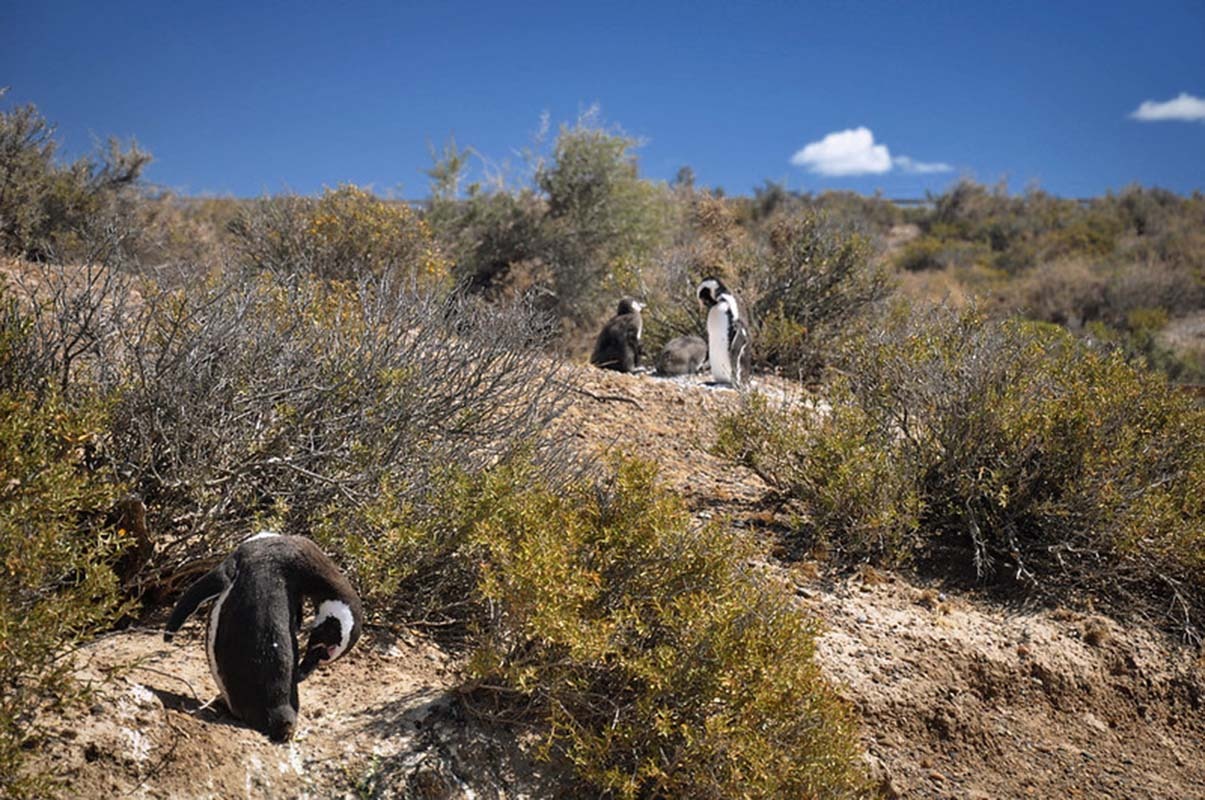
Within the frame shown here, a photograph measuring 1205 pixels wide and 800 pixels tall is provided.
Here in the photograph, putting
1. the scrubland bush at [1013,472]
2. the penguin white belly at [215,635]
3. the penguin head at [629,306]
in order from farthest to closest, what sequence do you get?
the penguin head at [629,306] → the scrubland bush at [1013,472] → the penguin white belly at [215,635]

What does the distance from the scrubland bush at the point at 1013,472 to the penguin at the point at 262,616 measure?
338 centimetres

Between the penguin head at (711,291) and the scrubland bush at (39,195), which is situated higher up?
the scrubland bush at (39,195)

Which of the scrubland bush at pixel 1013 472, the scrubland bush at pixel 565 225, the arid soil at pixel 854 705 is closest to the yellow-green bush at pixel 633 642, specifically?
the arid soil at pixel 854 705

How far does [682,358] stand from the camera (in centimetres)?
1037

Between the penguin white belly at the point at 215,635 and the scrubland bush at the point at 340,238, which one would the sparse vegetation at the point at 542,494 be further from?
the scrubland bush at the point at 340,238

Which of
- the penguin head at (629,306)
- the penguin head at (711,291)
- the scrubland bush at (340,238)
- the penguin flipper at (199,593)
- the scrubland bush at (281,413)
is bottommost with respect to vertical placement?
the penguin flipper at (199,593)

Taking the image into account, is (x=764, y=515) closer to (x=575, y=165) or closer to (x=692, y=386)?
(x=692, y=386)

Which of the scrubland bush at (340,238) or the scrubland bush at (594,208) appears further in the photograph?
the scrubland bush at (594,208)

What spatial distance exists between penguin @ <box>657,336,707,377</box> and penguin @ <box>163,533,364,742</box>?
7.22 meters

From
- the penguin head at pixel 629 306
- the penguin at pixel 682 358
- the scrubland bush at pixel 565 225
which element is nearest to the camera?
the penguin at pixel 682 358

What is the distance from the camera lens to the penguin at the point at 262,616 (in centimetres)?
320

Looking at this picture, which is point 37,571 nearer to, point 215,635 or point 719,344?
point 215,635

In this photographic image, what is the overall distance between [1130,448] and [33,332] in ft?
19.8

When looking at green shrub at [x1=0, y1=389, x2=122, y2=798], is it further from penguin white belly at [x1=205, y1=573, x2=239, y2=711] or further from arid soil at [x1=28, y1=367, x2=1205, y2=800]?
penguin white belly at [x1=205, y1=573, x2=239, y2=711]
